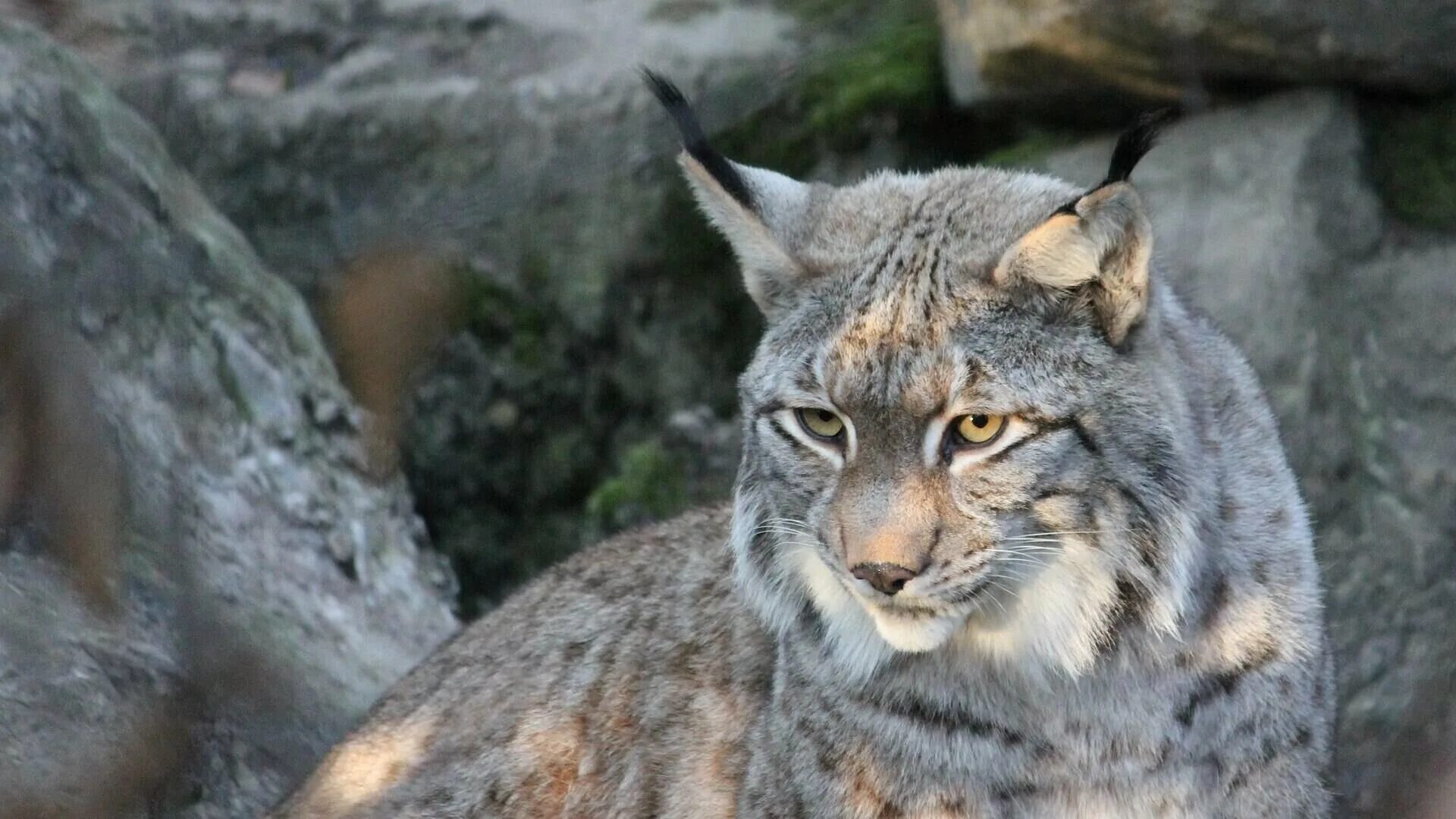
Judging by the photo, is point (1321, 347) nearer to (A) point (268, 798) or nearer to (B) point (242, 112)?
(A) point (268, 798)

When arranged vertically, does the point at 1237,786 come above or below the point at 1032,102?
below

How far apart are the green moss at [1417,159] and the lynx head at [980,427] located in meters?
2.66

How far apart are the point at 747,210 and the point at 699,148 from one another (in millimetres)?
172

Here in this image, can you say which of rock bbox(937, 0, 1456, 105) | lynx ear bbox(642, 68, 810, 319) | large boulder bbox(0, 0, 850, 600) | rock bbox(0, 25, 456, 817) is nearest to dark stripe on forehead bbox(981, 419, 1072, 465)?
lynx ear bbox(642, 68, 810, 319)

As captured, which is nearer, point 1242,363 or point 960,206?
point 960,206

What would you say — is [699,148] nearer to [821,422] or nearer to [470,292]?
[821,422]

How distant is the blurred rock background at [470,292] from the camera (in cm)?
464

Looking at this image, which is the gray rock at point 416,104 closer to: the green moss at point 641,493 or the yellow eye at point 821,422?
the green moss at point 641,493

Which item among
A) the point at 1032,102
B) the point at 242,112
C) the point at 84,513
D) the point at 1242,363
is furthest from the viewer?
the point at 242,112


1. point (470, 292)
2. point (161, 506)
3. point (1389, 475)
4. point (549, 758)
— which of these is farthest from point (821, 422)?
point (470, 292)

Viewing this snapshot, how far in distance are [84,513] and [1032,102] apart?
3.84 meters

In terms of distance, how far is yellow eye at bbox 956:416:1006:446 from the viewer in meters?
Answer: 3.36

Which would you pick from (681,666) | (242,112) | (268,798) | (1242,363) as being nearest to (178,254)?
(242,112)

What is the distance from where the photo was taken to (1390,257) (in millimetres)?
5773
